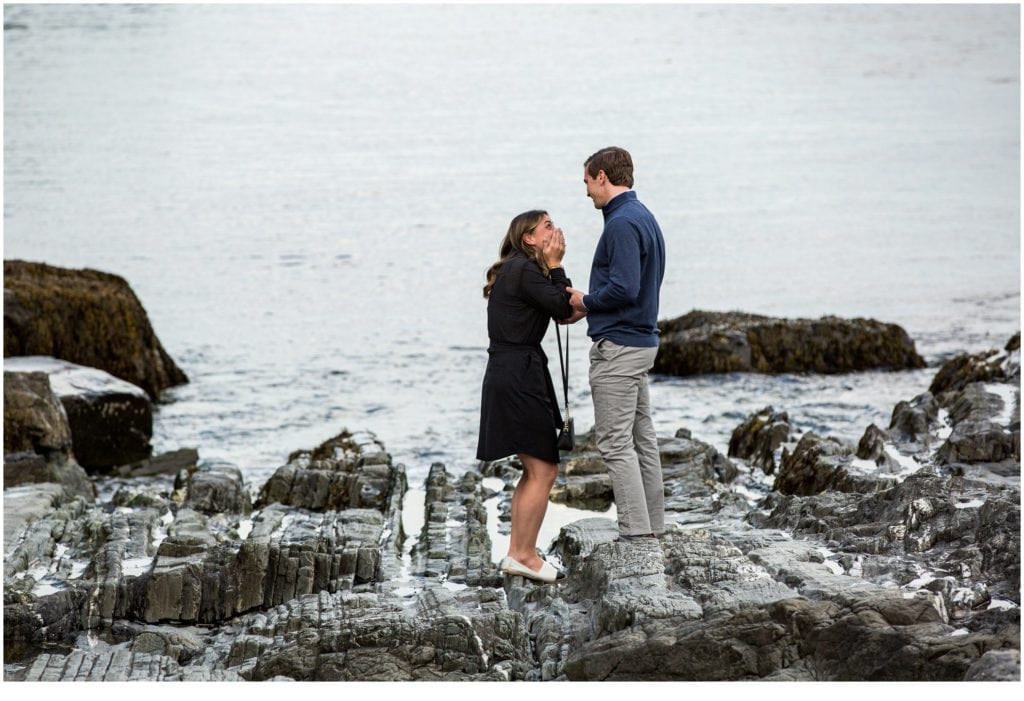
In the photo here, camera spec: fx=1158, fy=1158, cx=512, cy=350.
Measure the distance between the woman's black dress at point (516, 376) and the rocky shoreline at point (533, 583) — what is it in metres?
0.75

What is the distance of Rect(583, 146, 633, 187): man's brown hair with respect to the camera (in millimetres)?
6105

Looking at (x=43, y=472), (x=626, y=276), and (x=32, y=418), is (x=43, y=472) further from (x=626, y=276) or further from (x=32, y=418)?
(x=626, y=276)

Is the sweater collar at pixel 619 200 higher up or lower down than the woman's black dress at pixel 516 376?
higher up

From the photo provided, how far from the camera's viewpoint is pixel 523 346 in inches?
244

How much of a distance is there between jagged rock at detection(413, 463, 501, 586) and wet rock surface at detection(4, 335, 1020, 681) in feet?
0.09

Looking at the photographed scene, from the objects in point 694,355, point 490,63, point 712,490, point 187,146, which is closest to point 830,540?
point 712,490

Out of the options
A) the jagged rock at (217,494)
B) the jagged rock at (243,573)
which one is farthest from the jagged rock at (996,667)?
the jagged rock at (217,494)

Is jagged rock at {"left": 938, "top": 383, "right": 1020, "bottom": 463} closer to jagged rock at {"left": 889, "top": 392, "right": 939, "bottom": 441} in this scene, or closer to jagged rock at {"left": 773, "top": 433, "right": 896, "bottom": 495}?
jagged rock at {"left": 889, "top": 392, "right": 939, "bottom": 441}

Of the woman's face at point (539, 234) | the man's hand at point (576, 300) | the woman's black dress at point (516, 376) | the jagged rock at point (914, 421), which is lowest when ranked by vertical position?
the jagged rock at point (914, 421)

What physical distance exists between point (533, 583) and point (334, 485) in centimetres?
361

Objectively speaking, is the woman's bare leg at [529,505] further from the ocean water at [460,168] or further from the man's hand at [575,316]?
the ocean water at [460,168]

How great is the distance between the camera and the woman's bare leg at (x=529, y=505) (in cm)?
628

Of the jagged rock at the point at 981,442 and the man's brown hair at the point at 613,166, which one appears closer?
the man's brown hair at the point at 613,166

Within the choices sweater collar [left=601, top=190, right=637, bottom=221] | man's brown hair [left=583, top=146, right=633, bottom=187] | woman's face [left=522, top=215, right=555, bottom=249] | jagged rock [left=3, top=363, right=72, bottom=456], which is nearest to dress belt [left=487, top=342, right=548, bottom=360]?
woman's face [left=522, top=215, right=555, bottom=249]
